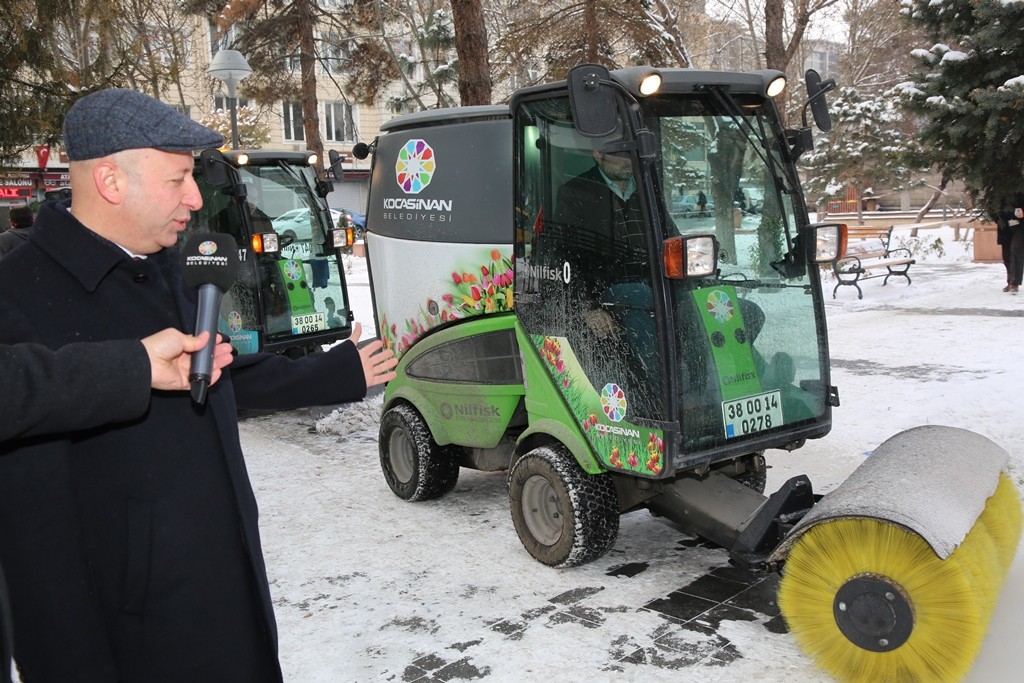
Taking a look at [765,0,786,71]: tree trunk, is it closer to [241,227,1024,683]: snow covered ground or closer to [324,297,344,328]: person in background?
[241,227,1024,683]: snow covered ground

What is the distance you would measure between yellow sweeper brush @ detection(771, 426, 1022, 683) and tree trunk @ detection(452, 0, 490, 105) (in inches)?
252

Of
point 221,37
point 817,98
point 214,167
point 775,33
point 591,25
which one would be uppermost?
point 221,37

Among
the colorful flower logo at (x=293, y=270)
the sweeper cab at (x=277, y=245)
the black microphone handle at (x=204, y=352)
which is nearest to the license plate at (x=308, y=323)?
the sweeper cab at (x=277, y=245)

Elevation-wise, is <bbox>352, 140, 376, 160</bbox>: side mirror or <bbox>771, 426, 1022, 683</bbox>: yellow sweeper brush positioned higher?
<bbox>352, 140, 376, 160</bbox>: side mirror

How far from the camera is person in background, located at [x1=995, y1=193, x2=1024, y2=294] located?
12922 mm

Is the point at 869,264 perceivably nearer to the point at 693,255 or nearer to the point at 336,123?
the point at 693,255

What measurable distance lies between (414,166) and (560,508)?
2.26m

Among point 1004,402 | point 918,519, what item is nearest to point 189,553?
point 918,519

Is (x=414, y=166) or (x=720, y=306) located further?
(x=414, y=166)

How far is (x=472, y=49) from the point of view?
8.87 meters

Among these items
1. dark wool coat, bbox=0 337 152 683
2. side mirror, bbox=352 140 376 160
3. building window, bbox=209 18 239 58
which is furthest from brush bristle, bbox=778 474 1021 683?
building window, bbox=209 18 239 58

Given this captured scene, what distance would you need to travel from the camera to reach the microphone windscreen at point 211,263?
1.74 metres

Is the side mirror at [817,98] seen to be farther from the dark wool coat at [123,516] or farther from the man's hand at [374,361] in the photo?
the dark wool coat at [123,516]

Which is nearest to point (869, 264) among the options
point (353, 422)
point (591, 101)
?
point (353, 422)
